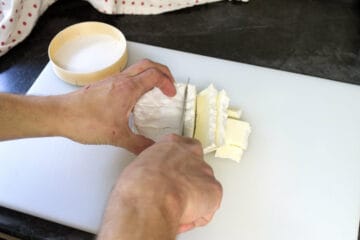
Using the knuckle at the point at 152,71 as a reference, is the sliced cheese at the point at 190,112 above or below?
below

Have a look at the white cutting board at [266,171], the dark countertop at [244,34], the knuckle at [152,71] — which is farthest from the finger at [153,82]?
the dark countertop at [244,34]

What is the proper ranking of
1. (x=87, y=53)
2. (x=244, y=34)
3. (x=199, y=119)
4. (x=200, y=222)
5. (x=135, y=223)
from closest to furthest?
1. (x=135, y=223)
2. (x=200, y=222)
3. (x=199, y=119)
4. (x=87, y=53)
5. (x=244, y=34)

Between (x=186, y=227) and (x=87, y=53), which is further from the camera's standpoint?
(x=87, y=53)

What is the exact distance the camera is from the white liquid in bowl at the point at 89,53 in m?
0.80

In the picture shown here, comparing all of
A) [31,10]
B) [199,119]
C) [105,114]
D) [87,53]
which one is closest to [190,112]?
[199,119]

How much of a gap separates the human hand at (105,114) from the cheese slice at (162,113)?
45mm

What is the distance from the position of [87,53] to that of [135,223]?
0.42 metres

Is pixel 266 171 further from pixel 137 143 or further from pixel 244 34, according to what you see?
pixel 244 34

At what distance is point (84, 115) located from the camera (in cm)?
66

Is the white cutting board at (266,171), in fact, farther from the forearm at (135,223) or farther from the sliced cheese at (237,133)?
the forearm at (135,223)

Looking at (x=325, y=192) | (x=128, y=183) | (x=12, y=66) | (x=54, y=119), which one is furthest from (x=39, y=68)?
(x=325, y=192)

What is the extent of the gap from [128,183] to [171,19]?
1.66ft

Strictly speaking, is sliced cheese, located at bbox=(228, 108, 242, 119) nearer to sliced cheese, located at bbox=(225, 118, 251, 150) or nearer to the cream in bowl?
sliced cheese, located at bbox=(225, 118, 251, 150)

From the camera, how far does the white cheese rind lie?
69 cm
